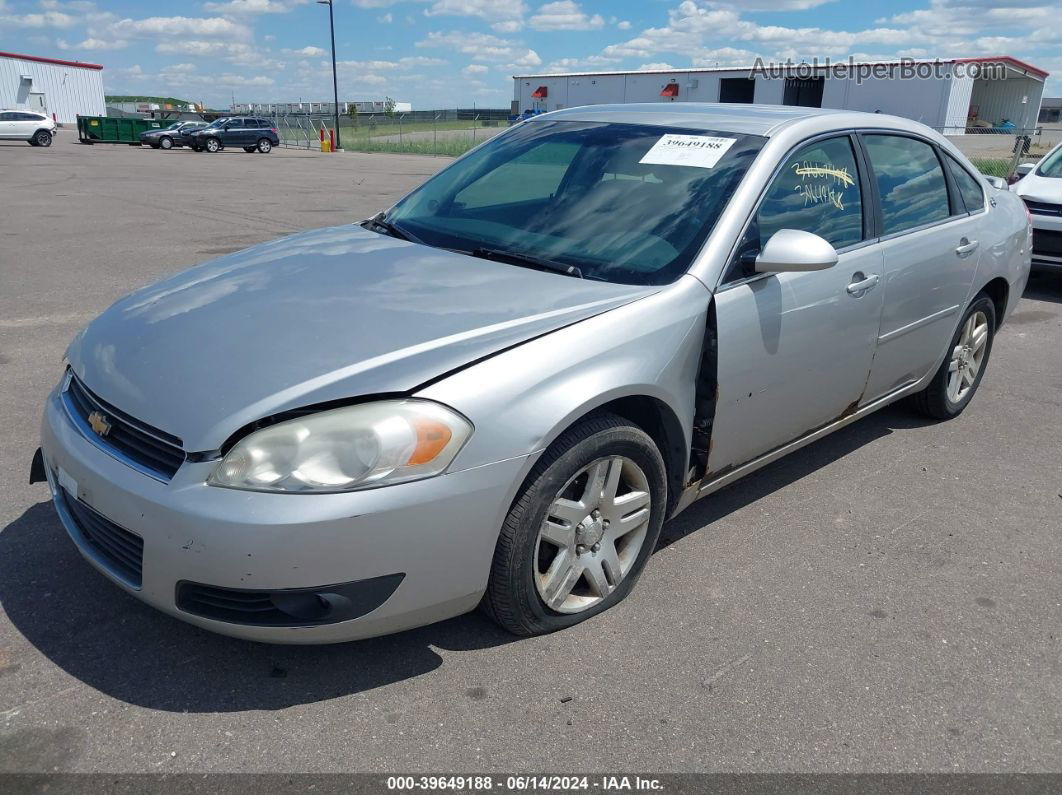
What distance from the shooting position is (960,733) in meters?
2.49

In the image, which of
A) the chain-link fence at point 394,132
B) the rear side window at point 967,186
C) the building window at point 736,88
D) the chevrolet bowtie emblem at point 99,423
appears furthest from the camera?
the building window at point 736,88

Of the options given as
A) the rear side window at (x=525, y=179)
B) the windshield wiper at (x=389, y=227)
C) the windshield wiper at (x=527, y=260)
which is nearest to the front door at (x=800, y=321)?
the windshield wiper at (x=527, y=260)

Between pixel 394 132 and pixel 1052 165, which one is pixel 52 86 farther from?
pixel 1052 165

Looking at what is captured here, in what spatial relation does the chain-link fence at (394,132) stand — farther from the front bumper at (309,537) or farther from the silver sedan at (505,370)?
the front bumper at (309,537)

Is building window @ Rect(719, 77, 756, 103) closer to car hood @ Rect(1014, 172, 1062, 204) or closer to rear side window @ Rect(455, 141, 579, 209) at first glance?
car hood @ Rect(1014, 172, 1062, 204)

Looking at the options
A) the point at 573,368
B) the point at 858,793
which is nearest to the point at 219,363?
the point at 573,368

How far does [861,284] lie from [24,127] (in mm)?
42309

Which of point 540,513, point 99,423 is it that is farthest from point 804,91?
point 99,423

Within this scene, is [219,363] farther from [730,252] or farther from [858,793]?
[858,793]

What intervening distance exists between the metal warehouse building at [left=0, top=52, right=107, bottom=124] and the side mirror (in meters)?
73.0

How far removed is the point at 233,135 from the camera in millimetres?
38250

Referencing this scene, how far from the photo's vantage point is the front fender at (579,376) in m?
2.39

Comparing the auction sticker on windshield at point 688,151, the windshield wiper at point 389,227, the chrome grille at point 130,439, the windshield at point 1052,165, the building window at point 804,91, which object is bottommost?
the chrome grille at point 130,439

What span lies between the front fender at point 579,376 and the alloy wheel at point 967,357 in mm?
2569
